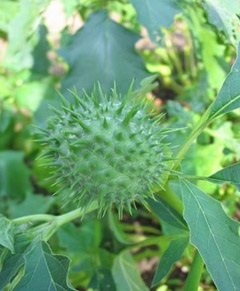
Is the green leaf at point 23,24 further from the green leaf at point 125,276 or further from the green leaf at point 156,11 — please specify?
the green leaf at point 125,276

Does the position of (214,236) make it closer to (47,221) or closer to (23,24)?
(47,221)

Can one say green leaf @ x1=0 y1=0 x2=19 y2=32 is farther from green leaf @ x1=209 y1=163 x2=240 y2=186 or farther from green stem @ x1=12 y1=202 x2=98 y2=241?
green leaf @ x1=209 y1=163 x2=240 y2=186

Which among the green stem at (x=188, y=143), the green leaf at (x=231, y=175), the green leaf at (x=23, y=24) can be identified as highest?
the green leaf at (x=23, y=24)

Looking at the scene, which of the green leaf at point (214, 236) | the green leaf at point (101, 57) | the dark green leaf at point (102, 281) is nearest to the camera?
the green leaf at point (214, 236)

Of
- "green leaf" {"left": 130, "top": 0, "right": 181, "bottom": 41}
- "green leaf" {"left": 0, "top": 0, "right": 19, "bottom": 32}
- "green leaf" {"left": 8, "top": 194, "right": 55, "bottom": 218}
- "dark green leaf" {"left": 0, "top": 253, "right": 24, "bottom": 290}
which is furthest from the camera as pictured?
"green leaf" {"left": 8, "top": 194, "right": 55, "bottom": 218}

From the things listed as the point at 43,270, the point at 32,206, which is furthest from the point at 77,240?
the point at 43,270

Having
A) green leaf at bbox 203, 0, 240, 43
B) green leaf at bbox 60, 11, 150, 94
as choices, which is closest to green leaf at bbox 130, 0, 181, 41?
green leaf at bbox 203, 0, 240, 43

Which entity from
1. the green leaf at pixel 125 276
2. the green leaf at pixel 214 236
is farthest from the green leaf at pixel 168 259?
the green leaf at pixel 125 276
